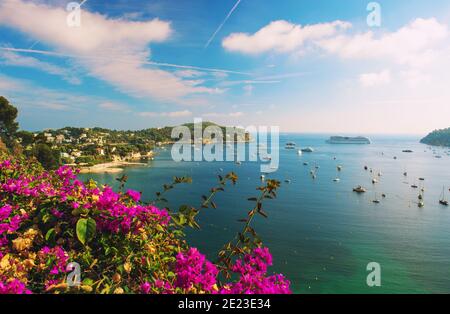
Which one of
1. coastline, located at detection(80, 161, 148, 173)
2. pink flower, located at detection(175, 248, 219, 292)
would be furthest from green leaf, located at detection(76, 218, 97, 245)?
coastline, located at detection(80, 161, 148, 173)

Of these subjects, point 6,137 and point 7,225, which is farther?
point 6,137

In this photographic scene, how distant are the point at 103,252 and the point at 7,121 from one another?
112ft

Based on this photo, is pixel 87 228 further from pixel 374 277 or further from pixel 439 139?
pixel 439 139

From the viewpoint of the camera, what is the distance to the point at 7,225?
2.03 metres

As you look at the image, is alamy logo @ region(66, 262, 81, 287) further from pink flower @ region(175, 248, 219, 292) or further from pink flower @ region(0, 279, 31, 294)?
pink flower @ region(175, 248, 219, 292)

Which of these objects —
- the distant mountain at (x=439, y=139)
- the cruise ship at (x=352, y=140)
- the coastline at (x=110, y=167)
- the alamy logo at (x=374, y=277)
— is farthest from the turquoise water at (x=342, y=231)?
the distant mountain at (x=439, y=139)

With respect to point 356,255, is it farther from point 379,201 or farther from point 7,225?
point 7,225

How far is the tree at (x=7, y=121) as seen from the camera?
27547 millimetres

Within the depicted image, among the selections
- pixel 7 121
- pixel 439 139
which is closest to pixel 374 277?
pixel 7 121

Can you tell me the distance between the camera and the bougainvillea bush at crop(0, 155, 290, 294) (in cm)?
178

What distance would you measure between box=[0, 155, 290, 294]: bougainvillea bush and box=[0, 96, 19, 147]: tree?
3048 cm

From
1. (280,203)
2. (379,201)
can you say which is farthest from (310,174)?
(280,203)
